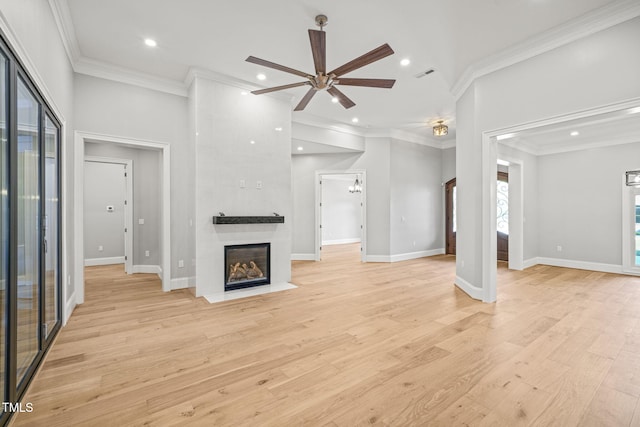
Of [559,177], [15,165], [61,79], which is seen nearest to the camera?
[15,165]

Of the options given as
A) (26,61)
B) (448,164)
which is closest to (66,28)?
(26,61)

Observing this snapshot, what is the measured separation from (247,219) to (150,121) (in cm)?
208

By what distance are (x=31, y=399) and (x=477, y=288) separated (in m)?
4.63

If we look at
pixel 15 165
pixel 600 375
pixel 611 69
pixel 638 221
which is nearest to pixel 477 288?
pixel 600 375

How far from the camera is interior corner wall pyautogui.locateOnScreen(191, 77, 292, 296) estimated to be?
430cm

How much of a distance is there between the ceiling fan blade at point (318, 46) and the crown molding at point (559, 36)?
2270 millimetres

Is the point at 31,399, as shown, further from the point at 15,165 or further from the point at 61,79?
the point at 61,79

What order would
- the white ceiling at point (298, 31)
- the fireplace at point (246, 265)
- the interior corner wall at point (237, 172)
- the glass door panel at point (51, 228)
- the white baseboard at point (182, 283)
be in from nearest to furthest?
the glass door panel at point (51, 228) → the white ceiling at point (298, 31) → the interior corner wall at point (237, 172) → the fireplace at point (246, 265) → the white baseboard at point (182, 283)

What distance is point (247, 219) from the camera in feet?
14.8

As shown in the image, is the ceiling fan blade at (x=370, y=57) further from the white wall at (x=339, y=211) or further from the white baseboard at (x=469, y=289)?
the white wall at (x=339, y=211)

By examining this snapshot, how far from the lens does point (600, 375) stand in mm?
2240

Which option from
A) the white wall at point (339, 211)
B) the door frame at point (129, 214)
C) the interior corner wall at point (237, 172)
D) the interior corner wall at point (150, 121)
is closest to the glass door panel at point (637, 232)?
the interior corner wall at point (237, 172)

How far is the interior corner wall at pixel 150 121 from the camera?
4043mm

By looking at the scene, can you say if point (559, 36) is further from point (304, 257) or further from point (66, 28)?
point (304, 257)
